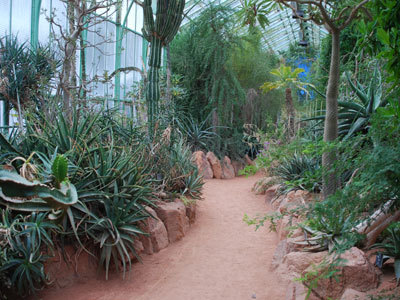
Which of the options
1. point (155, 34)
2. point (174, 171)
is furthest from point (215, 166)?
point (155, 34)

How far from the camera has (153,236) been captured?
4609 millimetres

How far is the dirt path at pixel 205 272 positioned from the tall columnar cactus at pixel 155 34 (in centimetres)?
207

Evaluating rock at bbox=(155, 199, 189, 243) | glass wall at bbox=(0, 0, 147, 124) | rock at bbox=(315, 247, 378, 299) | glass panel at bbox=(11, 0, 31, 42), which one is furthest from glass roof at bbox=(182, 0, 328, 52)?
rock at bbox=(315, 247, 378, 299)

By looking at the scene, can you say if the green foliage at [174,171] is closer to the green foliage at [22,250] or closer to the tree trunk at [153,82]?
the tree trunk at [153,82]

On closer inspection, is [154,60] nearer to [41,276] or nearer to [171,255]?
[171,255]

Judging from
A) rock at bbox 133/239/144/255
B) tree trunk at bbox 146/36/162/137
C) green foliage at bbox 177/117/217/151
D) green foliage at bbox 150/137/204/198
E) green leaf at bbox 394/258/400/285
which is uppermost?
tree trunk at bbox 146/36/162/137

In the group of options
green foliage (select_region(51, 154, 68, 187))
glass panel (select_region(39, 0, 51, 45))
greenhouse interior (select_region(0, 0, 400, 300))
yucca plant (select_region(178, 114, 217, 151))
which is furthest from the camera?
yucca plant (select_region(178, 114, 217, 151))

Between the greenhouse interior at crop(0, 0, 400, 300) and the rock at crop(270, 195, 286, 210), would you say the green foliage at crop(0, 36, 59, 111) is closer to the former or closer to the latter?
the greenhouse interior at crop(0, 0, 400, 300)

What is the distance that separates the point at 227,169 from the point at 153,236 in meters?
5.84

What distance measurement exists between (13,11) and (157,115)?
4.09 metres

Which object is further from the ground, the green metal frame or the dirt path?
the green metal frame

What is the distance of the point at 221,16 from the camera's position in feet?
35.3

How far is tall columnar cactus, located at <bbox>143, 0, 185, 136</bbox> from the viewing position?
20.5 ft

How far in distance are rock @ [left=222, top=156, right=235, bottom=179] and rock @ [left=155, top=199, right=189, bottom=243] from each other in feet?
16.1
